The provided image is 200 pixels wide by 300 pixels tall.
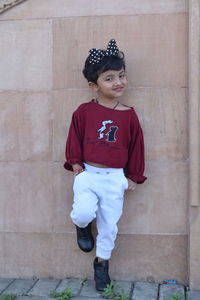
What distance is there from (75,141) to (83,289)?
1326mm

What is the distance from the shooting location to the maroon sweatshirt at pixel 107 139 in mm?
3482

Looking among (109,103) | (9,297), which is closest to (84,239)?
(9,297)

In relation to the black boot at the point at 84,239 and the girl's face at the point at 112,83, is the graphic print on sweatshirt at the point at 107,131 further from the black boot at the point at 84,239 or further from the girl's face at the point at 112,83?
the black boot at the point at 84,239

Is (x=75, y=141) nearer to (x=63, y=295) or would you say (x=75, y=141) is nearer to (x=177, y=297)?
(x=63, y=295)

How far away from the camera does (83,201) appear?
3469mm

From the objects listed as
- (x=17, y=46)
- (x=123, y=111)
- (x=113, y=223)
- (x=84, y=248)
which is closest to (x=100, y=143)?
(x=123, y=111)

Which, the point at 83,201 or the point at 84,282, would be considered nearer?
the point at 83,201

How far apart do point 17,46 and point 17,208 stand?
1.57m

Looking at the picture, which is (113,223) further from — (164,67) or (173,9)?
(173,9)

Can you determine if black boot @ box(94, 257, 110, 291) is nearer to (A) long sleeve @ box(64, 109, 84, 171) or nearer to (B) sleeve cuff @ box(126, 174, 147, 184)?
(B) sleeve cuff @ box(126, 174, 147, 184)

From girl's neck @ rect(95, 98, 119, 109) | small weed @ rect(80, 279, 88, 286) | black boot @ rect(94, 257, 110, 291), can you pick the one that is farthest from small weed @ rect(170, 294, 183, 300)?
girl's neck @ rect(95, 98, 119, 109)

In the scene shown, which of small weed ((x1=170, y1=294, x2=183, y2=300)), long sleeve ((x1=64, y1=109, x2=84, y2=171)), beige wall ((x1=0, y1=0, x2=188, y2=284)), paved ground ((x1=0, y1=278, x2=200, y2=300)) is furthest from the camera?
beige wall ((x1=0, y1=0, x2=188, y2=284))

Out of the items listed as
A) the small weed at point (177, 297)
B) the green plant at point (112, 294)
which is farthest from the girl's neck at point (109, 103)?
the small weed at point (177, 297)

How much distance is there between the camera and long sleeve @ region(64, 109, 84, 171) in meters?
3.55
